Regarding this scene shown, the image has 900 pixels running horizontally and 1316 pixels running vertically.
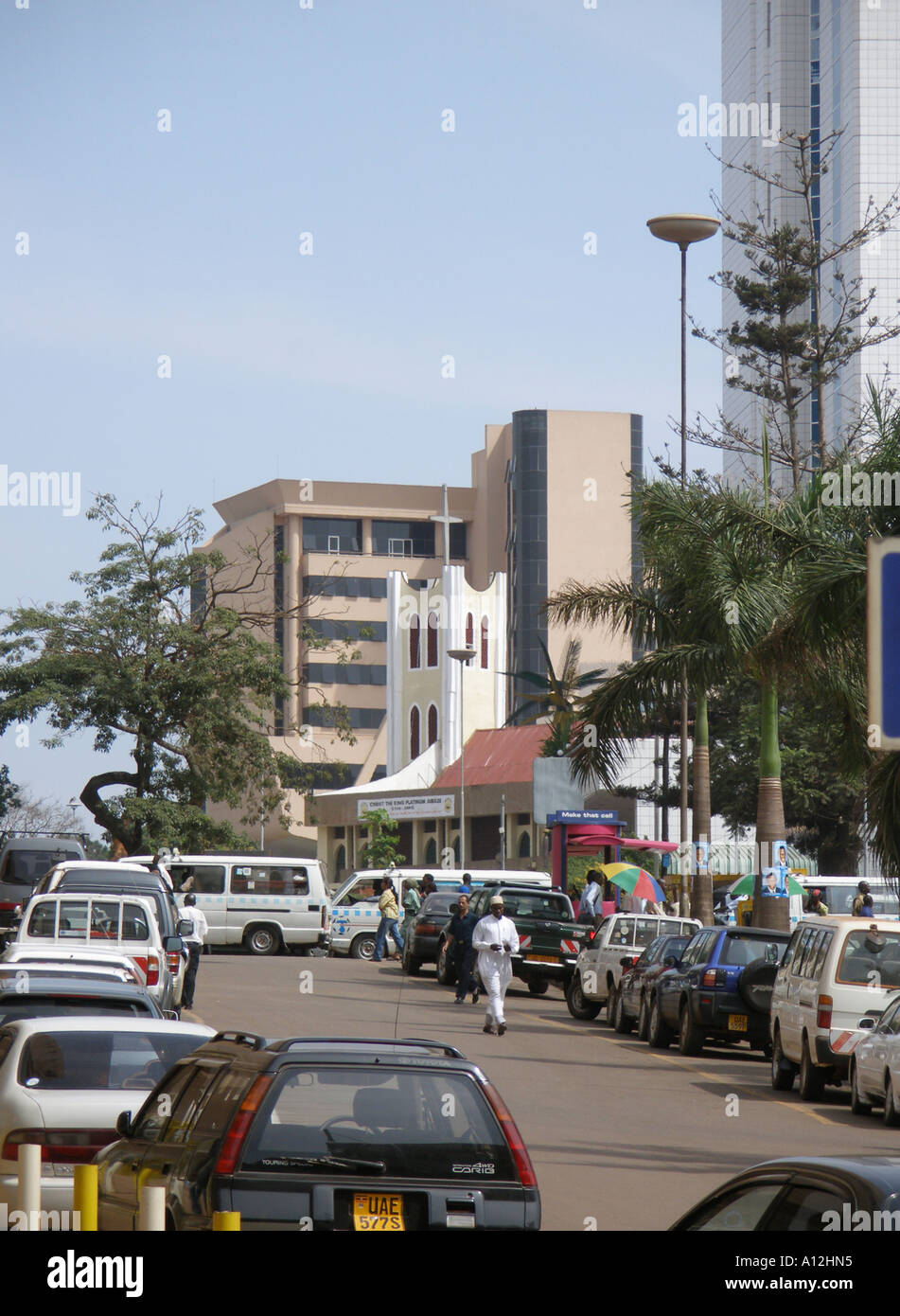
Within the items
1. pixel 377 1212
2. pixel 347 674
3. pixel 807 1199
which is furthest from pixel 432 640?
pixel 807 1199

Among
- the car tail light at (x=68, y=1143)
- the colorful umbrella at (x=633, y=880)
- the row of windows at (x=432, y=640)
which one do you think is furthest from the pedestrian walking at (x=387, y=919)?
the row of windows at (x=432, y=640)

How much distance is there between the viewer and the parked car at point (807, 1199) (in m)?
4.93

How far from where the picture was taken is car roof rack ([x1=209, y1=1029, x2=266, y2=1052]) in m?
7.66

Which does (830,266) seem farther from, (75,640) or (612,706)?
(612,706)

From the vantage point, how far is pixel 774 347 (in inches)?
1946

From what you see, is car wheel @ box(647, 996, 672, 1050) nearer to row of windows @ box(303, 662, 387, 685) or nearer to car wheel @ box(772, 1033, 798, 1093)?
car wheel @ box(772, 1033, 798, 1093)

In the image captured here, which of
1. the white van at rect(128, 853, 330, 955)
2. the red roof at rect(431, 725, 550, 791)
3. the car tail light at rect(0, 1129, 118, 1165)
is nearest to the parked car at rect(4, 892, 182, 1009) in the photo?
the car tail light at rect(0, 1129, 118, 1165)

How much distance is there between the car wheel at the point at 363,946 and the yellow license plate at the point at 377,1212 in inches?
1388

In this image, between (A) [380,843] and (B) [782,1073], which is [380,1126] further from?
(A) [380,843]

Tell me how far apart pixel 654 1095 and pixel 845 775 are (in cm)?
661

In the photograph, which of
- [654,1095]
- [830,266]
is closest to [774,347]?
[654,1095]

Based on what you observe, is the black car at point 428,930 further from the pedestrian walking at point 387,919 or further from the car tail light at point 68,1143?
the car tail light at point 68,1143

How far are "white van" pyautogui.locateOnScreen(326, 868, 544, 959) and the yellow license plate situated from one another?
109 ft
